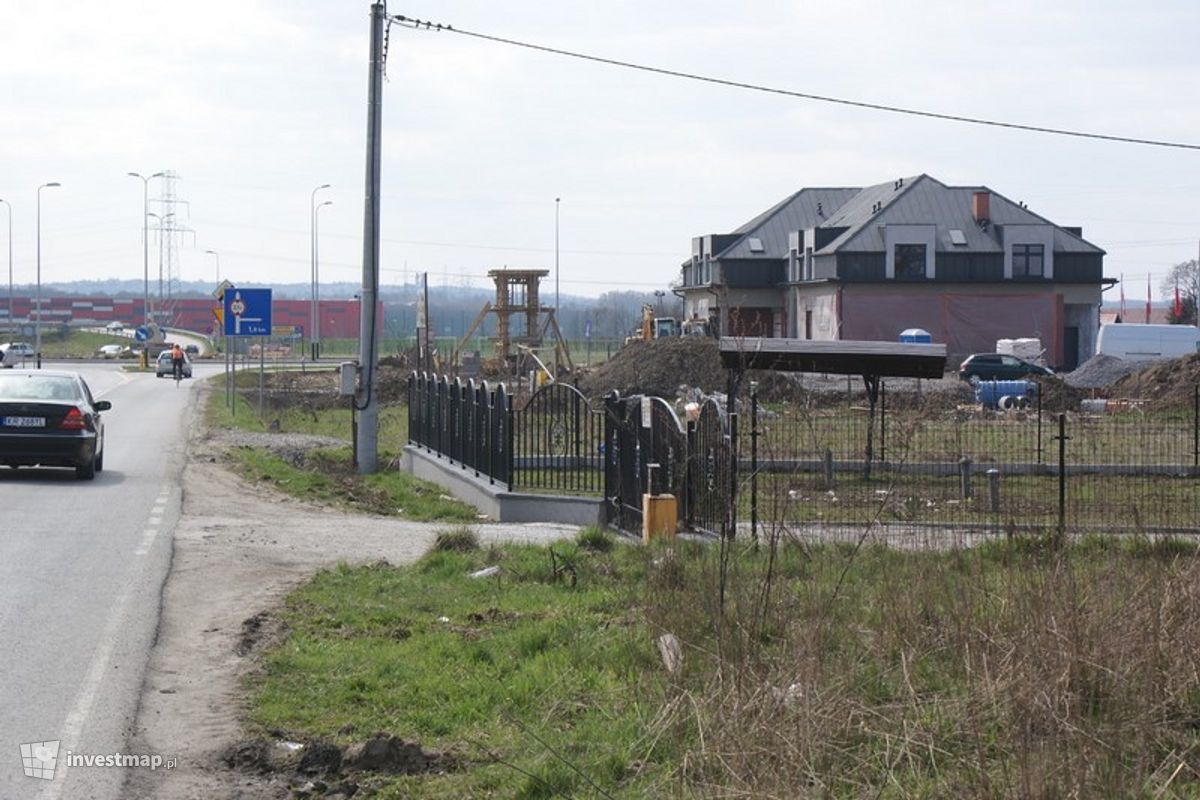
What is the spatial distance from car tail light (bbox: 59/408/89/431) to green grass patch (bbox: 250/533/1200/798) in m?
11.6

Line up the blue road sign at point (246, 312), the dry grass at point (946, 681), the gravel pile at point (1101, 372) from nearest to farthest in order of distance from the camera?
1. the dry grass at point (946, 681)
2. the blue road sign at point (246, 312)
3. the gravel pile at point (1101, 372)

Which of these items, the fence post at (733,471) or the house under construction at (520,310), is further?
the house under construction at (520,310)

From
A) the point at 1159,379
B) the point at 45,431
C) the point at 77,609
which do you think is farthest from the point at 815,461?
the point at 1159,379

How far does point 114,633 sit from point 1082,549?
6694mm

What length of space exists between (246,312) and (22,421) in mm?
15818

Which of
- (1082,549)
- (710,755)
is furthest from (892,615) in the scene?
(1082,549)

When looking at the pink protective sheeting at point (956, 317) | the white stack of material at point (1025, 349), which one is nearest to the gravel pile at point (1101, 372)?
the white stack of material at point (1025, 349)

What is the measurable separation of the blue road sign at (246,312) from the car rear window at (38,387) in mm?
13705

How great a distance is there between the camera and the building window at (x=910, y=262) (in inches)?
2753

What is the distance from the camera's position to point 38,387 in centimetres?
2203

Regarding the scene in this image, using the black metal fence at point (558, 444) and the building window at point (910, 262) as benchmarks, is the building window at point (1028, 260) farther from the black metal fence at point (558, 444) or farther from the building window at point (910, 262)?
the black metal fence at point (558, 444)

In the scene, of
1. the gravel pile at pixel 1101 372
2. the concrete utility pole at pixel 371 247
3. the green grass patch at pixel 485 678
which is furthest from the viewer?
the gravel pile at pixel 1101 372

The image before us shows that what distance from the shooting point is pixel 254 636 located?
10.2 m

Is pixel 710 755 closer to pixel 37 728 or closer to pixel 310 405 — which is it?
pixel 37 728
